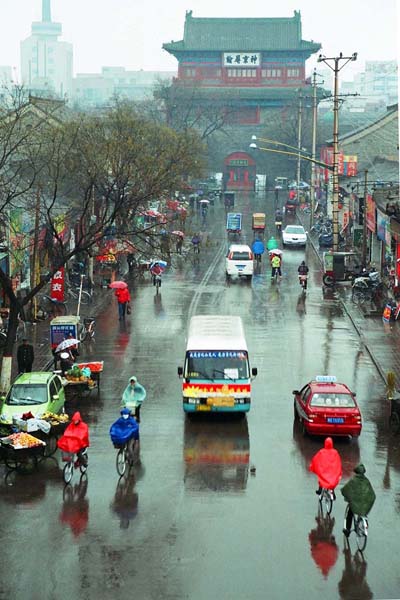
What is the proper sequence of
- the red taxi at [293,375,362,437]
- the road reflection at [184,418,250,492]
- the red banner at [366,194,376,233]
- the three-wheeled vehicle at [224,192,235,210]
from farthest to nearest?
the three-wheeled vehicle at [224,192,235,210] → the red banner at [366,194,376,233] → the red taxi at [293,375,362,437] → the road reflection at [184,418,250,492]

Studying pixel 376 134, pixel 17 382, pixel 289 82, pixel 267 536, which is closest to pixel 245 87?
pixel 289 82

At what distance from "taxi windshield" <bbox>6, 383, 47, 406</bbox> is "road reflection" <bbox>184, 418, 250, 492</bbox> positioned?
345 centimetres

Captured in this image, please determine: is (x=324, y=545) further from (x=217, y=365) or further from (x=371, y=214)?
(x=371, y=214)

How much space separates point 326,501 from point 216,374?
6.91 m

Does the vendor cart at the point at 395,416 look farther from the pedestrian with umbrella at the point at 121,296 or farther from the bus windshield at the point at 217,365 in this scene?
the pedestrian with umbrella at the point at 121,296

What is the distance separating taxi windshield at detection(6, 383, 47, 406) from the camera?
961 inches

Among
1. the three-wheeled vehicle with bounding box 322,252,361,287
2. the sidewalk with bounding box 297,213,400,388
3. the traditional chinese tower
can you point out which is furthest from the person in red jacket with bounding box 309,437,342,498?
the traditional chinese tower

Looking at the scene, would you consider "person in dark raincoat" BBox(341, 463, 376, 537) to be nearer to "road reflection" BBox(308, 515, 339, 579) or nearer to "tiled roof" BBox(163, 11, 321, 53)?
"road reflection" BBox(308, 515, 339, 579)

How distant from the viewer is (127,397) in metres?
24.2

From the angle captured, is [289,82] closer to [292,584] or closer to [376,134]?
[376,134]

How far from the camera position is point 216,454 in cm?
2269

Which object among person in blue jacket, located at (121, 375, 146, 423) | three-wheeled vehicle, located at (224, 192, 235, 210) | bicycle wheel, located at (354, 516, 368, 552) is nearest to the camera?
bicycle wheel, located at (354, 516, 368, 552)

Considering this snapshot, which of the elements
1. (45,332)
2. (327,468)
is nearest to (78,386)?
(327,468)

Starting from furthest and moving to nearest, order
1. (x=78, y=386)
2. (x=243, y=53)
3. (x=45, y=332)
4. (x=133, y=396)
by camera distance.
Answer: (x=243, y=53) < (x=45, y=332) < (x=78, y=386) < (x=133, y=396)
